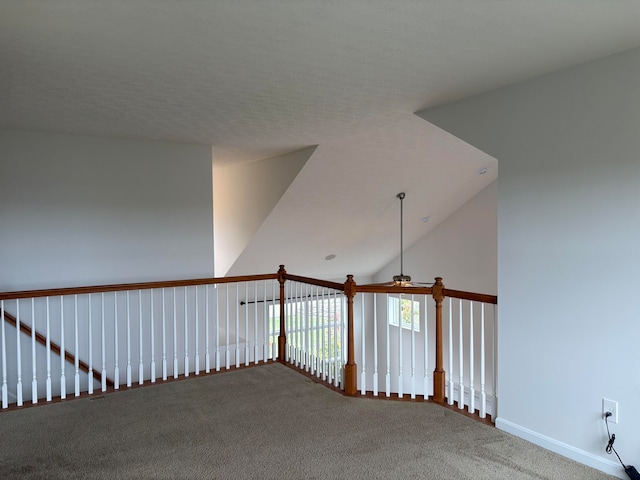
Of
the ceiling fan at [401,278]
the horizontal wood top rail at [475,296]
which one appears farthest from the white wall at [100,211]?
the horizontal wood top rail at [475,296]

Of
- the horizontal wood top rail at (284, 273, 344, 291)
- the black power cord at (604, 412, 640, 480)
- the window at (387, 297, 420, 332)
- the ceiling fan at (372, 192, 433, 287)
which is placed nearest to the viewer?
the black power cord at (604, 412, 640, 480)

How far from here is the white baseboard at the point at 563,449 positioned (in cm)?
274

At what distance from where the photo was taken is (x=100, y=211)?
4.87 meters

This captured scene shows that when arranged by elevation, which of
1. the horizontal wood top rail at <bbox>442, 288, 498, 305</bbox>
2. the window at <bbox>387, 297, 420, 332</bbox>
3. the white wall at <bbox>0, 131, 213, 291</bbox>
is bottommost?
the window at <bbox>387, 297, 420, 332</bbox>

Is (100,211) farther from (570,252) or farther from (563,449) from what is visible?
(563,449)

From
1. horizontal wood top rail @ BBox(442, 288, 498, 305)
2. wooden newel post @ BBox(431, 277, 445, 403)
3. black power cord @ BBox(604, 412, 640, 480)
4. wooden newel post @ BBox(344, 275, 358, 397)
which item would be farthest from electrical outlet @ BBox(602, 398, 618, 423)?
wooden newel post @ BBox(344, 275, 358, 397)

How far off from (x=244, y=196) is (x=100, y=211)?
2357 millimetres

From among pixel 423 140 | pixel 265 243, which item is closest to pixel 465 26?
pixel 423 140

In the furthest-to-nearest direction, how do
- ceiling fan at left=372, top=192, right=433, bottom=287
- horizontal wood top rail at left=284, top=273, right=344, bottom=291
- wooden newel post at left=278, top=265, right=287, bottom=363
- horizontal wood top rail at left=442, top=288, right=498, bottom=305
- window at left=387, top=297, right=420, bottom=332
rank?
1. window at left=387, top=297, right=420, bottom=332
2. ceiling fan at left=372, top=192, right=433, bottom=287
3. wooden newel post at left=278, top=265, right=287, bottom=363
4. horizontal wood top rail at left=284, top=273, right=344, bottom=291
5. horizontal wood top rail at left=442, top=288, right=498, bottom=305

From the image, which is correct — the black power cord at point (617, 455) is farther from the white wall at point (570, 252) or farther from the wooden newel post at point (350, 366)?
the wooden newel post at point (350, 366)

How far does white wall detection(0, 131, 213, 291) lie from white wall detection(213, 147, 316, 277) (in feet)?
3.17

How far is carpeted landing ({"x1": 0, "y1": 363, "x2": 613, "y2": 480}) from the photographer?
2779mm

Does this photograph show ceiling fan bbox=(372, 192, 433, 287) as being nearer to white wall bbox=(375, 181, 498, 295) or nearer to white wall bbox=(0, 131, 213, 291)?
white wall bbox=(375, 181, 498, 295)

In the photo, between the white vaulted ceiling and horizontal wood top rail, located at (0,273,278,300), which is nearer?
the white vaulted ceiling
